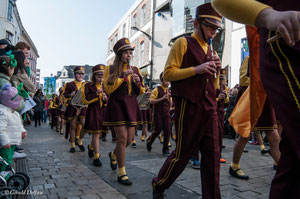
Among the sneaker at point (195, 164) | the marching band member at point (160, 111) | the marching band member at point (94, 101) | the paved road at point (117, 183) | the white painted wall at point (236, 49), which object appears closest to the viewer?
the paved road at point (117, 183)

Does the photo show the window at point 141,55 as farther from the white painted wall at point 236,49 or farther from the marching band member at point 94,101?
the marching band member at point 94,101

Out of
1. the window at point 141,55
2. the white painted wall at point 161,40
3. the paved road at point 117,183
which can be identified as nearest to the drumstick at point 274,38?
the paved road at point 117,183

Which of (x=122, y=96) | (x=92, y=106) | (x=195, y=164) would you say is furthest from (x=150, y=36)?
(x=122, y=96)

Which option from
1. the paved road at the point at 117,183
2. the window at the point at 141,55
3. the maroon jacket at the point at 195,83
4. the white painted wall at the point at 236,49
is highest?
the window at the point at 141,55

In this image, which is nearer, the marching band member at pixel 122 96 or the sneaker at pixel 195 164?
the marching band member at pixel 122 96

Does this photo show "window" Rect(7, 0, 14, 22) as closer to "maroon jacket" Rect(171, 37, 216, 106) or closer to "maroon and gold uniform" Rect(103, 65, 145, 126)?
"maroon and gold uniform" Rect(103, 65, 145, 126)

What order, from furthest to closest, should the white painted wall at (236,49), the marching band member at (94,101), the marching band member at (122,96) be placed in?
the white painted wall at (236,49) < the marching band member at (94,101) < the marching band member at (122,96)

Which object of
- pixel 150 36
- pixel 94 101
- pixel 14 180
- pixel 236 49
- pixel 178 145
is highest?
pixel 150 36

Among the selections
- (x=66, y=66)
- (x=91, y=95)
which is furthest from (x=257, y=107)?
(x=66, y=66)

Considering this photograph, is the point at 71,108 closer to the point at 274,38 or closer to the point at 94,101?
the point at 94,101

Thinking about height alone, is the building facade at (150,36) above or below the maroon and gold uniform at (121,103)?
above

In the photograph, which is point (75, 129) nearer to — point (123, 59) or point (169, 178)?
point (123, 59)

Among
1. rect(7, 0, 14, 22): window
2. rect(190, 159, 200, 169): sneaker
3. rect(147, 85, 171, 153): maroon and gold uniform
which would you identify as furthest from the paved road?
rect(7, 0, 14, 22): window

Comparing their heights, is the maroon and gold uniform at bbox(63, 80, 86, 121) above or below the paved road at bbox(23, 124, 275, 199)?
above
